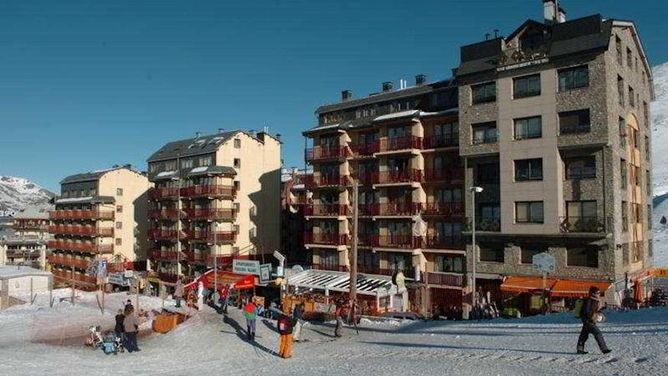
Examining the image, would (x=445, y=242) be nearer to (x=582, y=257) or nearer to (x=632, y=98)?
(x=582, y=257)

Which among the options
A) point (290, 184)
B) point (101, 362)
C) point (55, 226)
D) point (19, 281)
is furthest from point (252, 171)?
point (101, 362)

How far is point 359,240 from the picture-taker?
49031 mm

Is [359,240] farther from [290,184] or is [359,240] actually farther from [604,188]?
[290,184]

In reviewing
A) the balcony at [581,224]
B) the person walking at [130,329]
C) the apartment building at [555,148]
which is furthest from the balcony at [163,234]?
the balcony at [581,224]

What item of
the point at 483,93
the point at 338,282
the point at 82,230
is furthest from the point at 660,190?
the point at 82,230

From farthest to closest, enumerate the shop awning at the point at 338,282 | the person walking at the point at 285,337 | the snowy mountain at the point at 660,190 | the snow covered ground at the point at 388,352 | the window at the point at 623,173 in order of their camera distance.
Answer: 1. the snowy mountain at the point at 660,190
2. the shop awning at the point at 338,282
3. the window at the point at 623,173
4. the person walking at the point at 285,337
5. the snow covered ground at the point at 388,352

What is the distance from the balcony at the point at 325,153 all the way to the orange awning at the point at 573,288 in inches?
860

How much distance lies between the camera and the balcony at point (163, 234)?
2646 inches

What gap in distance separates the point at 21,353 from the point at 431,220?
30.0m

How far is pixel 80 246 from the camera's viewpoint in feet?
261

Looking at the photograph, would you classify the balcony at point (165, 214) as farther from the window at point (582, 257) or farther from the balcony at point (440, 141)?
the window at point (582, 257)

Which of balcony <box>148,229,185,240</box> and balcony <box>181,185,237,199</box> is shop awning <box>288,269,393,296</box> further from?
balcony <box>148,229,185,240</box>

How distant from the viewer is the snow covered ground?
15.4 metres

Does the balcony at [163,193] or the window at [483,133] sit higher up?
the window at [483,133]
